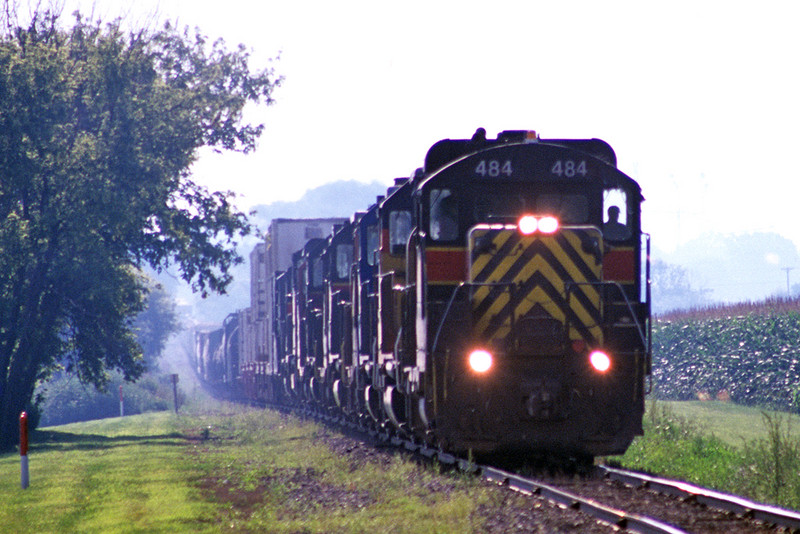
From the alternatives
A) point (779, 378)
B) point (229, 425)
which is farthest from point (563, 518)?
point (229, 425)

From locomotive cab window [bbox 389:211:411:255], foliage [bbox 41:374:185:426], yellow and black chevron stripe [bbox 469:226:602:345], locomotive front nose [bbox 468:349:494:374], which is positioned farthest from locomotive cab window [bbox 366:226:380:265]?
foliage [bbox 41:374:185:426]

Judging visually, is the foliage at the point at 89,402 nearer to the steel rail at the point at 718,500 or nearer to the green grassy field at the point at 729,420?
the green grassy field at the point at 729,420

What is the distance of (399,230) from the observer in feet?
51.9

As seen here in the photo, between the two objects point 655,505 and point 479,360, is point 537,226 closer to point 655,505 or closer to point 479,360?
point 479,360

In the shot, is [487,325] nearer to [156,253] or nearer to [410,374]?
[410,374]

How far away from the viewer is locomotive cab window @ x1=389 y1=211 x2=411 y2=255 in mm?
15628

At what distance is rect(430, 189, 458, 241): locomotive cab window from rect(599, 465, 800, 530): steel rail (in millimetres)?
3335

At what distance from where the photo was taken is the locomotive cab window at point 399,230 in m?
15.6

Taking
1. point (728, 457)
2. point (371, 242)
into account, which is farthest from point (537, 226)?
point (371, 242)

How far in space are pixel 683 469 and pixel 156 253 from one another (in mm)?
23748

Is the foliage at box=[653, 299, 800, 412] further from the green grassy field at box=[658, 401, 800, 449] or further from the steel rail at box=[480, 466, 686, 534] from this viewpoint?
the steel rail at box=[480, 466, 686, 534]

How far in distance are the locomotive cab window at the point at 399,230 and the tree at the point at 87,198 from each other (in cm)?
1530

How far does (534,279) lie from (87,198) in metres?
19.8

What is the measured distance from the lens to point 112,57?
31312 mm
